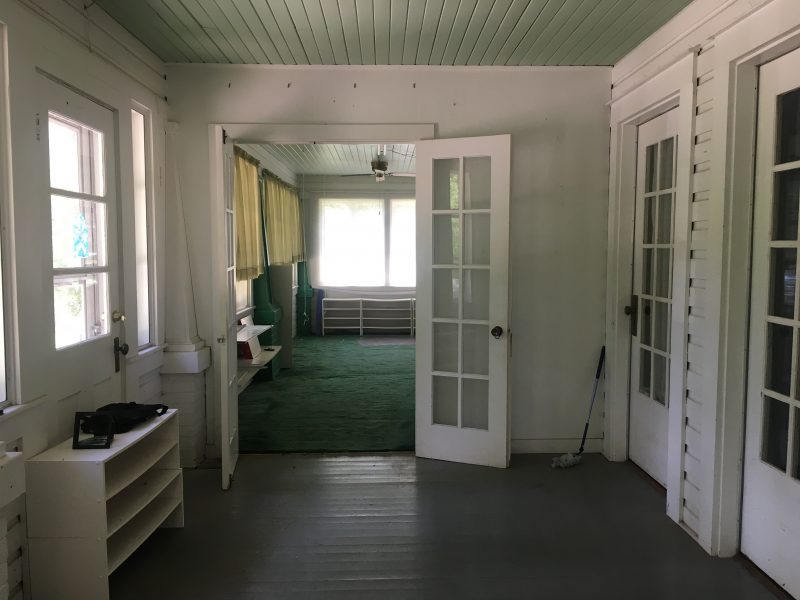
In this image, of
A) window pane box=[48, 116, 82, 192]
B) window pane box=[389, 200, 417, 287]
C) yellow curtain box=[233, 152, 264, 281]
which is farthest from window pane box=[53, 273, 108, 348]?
window pane box=[389, 200, 417, 287]

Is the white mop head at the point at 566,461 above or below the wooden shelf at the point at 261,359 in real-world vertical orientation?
below

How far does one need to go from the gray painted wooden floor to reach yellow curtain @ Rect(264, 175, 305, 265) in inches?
153

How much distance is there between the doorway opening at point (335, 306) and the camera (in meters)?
5.00

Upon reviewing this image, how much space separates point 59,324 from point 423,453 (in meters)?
2.53

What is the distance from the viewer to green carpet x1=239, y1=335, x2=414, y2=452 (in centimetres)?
454

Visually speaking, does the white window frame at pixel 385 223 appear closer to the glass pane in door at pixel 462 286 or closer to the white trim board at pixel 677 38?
the glass pane in door at pixel 462 286

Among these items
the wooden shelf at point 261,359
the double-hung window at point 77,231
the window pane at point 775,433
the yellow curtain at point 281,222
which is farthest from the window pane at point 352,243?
the window pane at point 775,433

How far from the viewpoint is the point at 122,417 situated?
2740mm

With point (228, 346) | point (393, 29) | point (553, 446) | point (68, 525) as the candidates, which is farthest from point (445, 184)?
point (68, 525)

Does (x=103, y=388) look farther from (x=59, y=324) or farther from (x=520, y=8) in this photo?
(x=520, y=8)

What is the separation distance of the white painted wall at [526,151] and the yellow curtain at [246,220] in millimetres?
1162

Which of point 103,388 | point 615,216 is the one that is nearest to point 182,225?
point 103,388

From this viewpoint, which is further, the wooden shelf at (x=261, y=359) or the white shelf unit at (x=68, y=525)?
the wooden shelf at (x=261, y=359)

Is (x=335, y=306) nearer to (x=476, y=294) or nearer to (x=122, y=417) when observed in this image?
(x=476, y=294)
